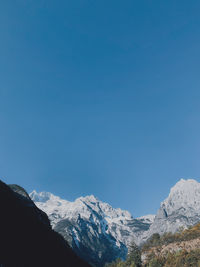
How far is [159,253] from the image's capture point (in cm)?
11381

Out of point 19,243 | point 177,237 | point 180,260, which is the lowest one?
point 180,260

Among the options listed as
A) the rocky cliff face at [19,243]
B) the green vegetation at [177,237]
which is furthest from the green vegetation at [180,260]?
the rocky cliff face at [19,243]

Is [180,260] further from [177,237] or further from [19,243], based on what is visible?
[19,243]

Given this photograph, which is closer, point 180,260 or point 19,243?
point 19,243

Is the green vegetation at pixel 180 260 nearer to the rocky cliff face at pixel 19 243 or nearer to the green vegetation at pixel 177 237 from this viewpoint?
the green vegetation at pixel 177 237

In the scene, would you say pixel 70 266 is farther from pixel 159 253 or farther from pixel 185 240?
pixel 185 240

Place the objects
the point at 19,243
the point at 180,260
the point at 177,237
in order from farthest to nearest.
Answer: the point at 177,237
the point at 180,260
the point at 19,243

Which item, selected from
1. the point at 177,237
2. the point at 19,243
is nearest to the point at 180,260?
the point at 177,237

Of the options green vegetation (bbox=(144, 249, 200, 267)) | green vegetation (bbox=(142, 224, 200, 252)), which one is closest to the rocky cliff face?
green vegetation (bbox=(144, 249, 200, 267))

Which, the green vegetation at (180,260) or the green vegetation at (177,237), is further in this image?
the green vegetation at (177,237)

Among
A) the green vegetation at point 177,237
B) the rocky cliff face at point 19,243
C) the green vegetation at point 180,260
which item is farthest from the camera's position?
the green vegetation at point 177,237

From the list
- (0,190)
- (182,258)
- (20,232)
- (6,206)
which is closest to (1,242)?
(20,232)

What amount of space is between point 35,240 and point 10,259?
25.2 m

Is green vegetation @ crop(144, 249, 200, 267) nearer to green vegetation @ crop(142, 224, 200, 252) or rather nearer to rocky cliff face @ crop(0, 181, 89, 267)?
green vegetation @ crop(142, 224, 200, 252)
